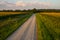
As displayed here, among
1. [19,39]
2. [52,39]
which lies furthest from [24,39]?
[52,39]

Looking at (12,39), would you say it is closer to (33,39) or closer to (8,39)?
(8,39)

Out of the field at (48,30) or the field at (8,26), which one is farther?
the field at (8,26)

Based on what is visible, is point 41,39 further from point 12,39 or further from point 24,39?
point 12,39

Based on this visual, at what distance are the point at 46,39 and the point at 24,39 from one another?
192 cm

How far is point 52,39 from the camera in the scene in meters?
12.8

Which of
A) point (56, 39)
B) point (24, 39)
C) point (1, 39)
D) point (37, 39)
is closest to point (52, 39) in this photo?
point (56, 39)

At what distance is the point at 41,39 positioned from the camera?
12570 millimetres

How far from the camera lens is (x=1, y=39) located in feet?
39.8

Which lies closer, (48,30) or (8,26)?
(48,30)

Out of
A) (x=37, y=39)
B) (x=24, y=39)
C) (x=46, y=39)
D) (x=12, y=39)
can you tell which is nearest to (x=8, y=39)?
(x=12, y=39)

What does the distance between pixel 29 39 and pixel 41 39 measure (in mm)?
1059

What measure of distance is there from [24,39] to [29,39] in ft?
1.35

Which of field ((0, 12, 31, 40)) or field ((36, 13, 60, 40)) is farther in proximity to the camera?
field ((0, 12, 31, 40))

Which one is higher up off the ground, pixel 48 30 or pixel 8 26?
pixel 48 30
